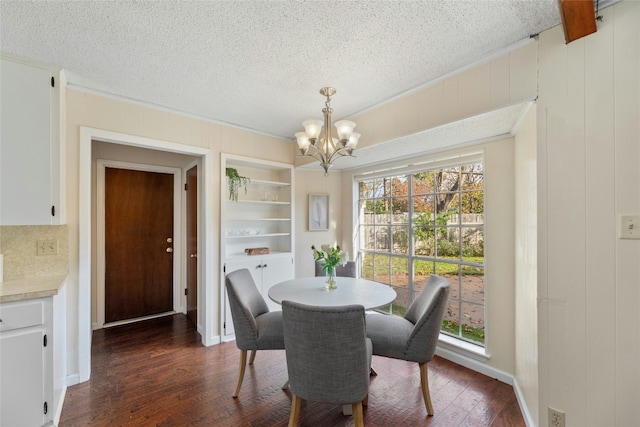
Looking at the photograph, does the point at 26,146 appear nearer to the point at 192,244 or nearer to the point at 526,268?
the point at 192,244

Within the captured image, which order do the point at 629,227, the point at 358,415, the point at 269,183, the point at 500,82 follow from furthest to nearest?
the point at 269,183, the point at 500,82, the point at 358,415, the point at 629,227

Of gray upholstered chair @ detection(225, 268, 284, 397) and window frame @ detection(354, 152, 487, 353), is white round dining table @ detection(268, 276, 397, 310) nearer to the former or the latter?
gray upholstered chair @ detection(225, 268, 284, 397)

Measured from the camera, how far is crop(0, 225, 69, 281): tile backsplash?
6.83 feet

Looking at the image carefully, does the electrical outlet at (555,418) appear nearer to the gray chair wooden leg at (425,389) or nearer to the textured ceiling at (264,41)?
the gray chair wooden leg at (425,389)

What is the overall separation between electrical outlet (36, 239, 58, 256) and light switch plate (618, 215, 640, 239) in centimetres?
370

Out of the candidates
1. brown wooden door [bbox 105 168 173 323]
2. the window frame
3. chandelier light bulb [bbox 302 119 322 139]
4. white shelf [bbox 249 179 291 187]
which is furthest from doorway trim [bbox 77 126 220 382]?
the window frame

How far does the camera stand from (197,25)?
1.61 meters

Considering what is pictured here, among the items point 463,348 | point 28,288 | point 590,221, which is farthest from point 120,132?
point 463,348

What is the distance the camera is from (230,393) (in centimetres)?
220

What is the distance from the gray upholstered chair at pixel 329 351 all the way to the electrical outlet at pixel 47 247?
6.73 ft

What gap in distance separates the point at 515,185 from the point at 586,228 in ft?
3.13

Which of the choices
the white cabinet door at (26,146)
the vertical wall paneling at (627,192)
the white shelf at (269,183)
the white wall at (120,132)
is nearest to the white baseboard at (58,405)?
the white wall at (120,132)

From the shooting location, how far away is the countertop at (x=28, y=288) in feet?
5.33

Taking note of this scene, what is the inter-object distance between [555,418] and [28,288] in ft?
10.5
